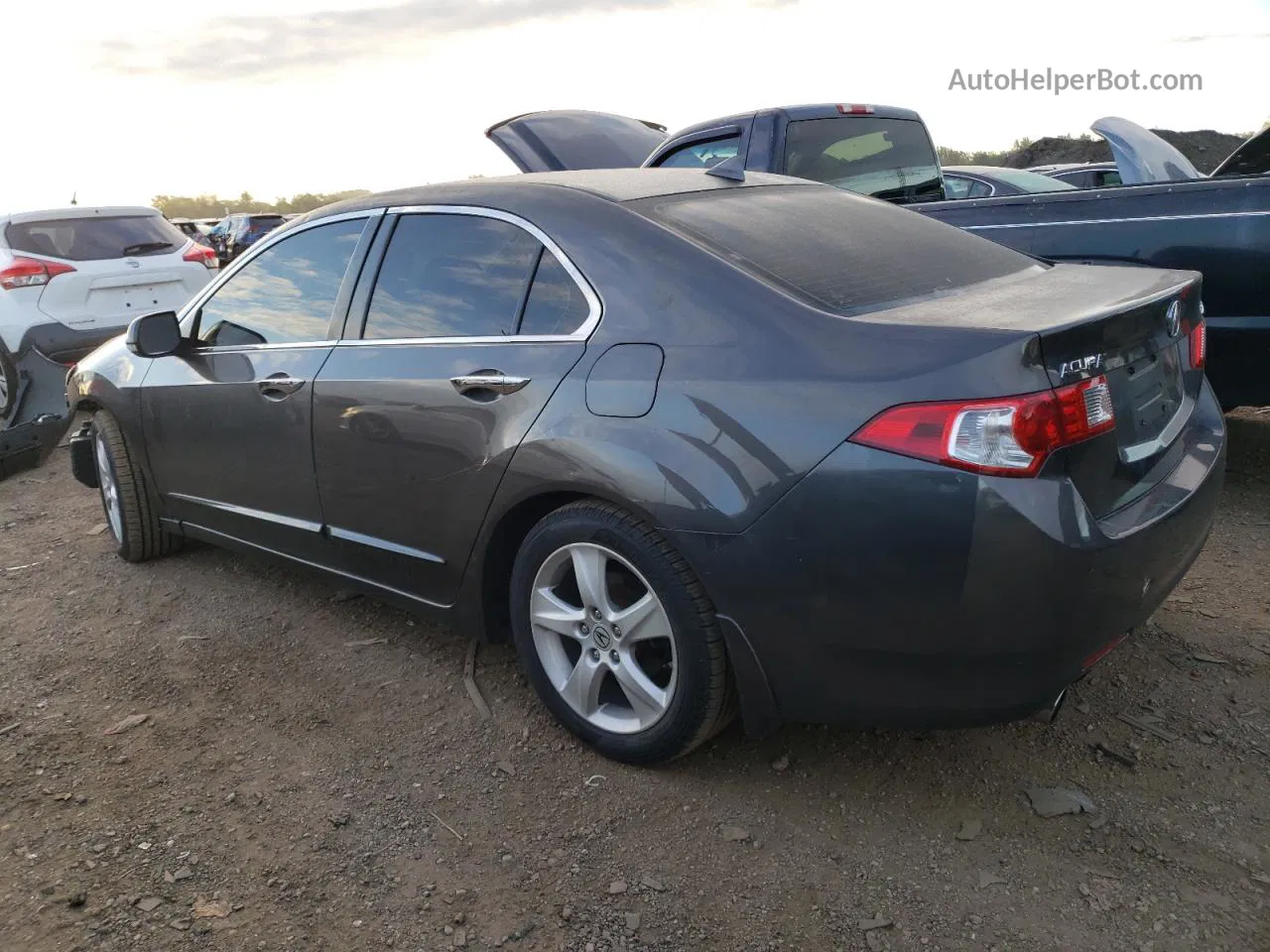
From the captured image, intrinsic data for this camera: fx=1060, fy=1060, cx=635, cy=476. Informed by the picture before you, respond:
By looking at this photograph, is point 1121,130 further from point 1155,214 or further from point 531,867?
point 531,867

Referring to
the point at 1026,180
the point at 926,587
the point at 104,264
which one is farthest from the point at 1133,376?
the point at 104,264

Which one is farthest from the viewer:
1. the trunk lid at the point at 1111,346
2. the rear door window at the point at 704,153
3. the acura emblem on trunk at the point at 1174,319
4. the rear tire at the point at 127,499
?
the rear door window at the point at 704,153

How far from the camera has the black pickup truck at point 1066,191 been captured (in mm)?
4406

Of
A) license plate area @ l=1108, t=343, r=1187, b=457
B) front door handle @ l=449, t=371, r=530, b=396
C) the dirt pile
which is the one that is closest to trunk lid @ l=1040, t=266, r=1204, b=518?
license plate area @ l=1108, t=343, r=1187, b=457

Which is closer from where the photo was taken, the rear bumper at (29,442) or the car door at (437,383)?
the car door at (437,383)

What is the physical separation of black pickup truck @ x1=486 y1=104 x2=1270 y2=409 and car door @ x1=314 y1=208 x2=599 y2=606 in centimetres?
89

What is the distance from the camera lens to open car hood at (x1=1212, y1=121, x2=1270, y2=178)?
213 inches

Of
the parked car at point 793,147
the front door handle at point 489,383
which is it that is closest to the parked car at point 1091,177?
the parked car at point 793,147

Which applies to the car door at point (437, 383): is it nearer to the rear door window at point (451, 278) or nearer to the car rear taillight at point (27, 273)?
the rear door window at point (451, 278)

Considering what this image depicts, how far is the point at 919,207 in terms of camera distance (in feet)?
18.3

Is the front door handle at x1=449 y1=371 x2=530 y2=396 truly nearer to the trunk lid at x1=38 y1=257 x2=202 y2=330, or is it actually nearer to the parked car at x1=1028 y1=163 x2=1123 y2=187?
the trunk lid at x1=38 y1=257 x2=202 y2=330

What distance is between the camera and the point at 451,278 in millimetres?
3363

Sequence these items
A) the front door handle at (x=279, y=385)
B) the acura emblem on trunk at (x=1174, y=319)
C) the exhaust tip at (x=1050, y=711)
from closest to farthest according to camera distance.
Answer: the exhaust tip at (x=1050, y=711), the acura emblem on trunk at (x=1174, y=319), the front door handle at (x=279, y=385)

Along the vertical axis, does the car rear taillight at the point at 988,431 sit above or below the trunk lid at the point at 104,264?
below
